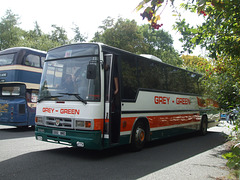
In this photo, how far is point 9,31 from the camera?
1783 inches

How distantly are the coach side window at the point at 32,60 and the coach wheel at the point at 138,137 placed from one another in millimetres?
7651

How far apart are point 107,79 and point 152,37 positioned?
1522 inches

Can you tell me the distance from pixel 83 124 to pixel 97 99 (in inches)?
30.1

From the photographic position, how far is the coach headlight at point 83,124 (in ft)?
22.4

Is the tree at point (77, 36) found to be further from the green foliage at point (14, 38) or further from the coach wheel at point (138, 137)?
the coach wheel at point (138, 137)

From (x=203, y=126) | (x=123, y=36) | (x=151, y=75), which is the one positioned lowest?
(x=203, y=126)

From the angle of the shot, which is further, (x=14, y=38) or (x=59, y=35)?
(x=59, y=35)

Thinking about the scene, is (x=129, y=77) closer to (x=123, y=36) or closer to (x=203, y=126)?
(x=203, y=126)

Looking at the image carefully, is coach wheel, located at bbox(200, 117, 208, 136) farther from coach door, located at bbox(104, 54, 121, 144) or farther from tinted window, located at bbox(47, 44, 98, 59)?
tinted window, located at bbox(47, 44, 98, 59)

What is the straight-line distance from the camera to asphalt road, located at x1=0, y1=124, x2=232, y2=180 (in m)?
5.59

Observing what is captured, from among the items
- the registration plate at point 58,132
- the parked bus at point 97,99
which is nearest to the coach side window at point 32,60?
the parked bus at point 97,99

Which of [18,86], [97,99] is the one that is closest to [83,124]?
[97,99]

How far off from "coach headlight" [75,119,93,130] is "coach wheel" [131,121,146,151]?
76.7 inches

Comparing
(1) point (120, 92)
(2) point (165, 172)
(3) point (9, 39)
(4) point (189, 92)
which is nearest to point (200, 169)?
(2) point (165, 172)
